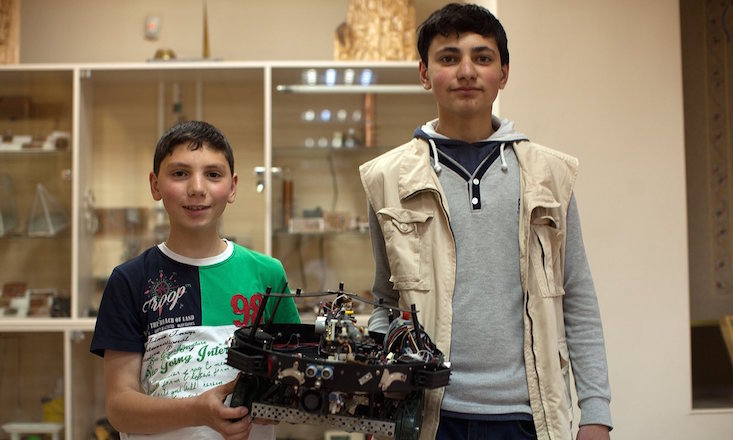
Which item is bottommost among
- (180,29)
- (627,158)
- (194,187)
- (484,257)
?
(484,257)

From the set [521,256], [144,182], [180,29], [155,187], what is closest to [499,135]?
[521,256]

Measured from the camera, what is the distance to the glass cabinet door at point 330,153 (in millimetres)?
3963

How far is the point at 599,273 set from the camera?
318cm

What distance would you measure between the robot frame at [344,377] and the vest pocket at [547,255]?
1.14 ft

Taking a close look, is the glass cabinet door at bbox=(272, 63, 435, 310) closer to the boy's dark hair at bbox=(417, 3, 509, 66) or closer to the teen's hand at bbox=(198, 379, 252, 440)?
the boy's dark hair at bbox=(417, 3, 509, 66)

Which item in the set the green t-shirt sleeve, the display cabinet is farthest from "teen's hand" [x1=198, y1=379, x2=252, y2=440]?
the display cabinet

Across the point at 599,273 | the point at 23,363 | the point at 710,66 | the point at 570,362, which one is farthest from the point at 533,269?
the point at 23,363

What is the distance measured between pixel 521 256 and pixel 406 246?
9.8 inches

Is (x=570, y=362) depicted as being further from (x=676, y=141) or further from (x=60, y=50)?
(x=60, y=50)

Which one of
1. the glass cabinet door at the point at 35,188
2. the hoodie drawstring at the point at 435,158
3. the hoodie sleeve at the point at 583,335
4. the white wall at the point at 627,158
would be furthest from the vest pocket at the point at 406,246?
the glass cabinet door at the point at 35,188

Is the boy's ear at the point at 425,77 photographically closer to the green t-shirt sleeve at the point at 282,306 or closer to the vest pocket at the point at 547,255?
the vest pocket at the point at 547,255

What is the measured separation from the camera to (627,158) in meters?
3.20

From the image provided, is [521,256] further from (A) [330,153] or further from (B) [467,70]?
(A) [330,153]

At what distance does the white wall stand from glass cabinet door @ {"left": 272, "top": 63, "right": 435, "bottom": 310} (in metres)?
0.90
